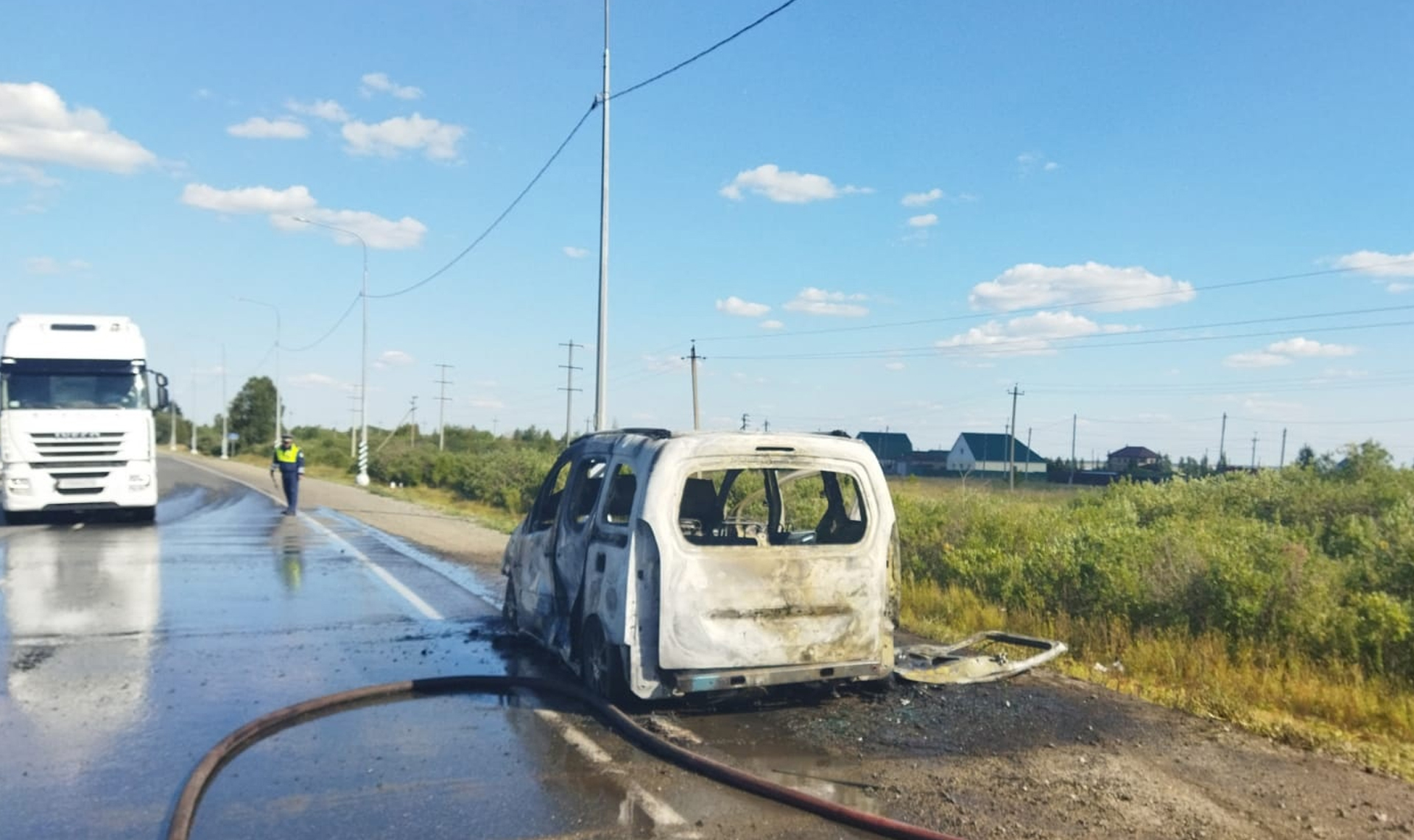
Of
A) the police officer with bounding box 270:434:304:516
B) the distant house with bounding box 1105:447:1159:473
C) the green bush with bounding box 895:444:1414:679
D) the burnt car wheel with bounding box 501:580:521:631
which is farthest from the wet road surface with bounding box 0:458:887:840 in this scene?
the distant house with bounding box 1105:447:1159:473

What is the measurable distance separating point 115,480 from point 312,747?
15616 millimetres

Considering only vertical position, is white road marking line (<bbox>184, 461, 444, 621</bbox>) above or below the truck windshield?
below

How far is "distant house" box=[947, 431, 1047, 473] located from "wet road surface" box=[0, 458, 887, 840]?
277ft

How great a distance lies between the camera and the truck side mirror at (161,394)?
782 inches

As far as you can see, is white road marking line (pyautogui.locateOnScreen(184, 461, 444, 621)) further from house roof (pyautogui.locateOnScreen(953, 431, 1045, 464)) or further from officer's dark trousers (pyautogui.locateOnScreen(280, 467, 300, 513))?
house roof (pyautogui.locateOnScreen(953, 431, 1045, 464))

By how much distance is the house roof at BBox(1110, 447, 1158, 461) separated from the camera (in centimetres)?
8706

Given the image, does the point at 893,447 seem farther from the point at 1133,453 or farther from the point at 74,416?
the point at 74,416

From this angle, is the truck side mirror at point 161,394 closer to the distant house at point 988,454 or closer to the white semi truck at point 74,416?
the white semi truck at point 74,416

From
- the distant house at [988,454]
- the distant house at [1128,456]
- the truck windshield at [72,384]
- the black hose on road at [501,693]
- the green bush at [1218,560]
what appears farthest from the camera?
the distant house at [988,454]

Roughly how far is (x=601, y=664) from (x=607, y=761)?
1118mm

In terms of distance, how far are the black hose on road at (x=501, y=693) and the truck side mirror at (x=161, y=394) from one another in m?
15.0

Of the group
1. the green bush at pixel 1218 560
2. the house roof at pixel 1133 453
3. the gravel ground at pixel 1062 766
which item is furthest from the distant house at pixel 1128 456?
the gravel ground at pixel 1062 766

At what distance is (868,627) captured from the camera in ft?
22.7

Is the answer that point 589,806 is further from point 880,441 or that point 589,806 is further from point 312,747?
point 880,441
